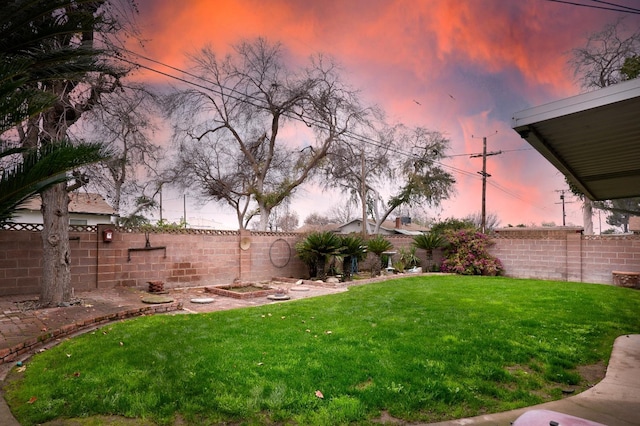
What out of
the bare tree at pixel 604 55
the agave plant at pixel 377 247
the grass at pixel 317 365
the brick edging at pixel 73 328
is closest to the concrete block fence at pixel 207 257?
the agave plant at pixel 377 247

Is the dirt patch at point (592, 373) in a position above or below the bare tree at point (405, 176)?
below

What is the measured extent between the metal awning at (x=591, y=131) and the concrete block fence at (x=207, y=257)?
6.89 meters

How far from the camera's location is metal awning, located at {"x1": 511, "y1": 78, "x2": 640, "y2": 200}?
11.2 ft

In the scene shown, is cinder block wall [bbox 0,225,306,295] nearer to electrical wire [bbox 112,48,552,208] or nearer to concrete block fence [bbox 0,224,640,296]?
concrete block fence [bbox 0,224,640,296]

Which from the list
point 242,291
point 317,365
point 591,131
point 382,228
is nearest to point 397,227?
point 382,228

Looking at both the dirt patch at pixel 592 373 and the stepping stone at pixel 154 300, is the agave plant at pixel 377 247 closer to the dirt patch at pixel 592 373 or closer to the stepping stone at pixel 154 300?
the stepping stone at pixel 154 300

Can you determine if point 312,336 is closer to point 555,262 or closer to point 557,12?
point 557,12

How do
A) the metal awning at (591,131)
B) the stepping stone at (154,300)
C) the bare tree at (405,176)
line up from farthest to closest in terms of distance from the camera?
the bare tree at (405,176) < the stepping stone at (154,300) < the metal awning at (591,131)

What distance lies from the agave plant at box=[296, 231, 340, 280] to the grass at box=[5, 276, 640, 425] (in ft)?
18.4

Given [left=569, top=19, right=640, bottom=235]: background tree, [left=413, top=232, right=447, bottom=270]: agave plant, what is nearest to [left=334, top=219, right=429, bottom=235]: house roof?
[left=569, top=19, right=640, bottom=235]: background tree

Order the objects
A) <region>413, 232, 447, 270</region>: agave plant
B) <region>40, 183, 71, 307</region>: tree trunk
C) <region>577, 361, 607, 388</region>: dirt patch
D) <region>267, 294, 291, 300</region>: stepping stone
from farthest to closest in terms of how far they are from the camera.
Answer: <region>413, 232, 447, 270</region>: agave plant
<region>267, 294, 291, 300</region>: stepping stone
<region>40, 183, 71, 307</region>: tree trunk
<region>577, 361, 607, 388</region>: dirt patch

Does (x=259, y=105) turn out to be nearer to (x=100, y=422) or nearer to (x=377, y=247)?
(x=377, y=247)

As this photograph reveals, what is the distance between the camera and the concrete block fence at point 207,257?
7.92 metres

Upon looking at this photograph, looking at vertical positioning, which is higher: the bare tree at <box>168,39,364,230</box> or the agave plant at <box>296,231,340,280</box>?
the bare tree at <box>168,39,364,230</box>
